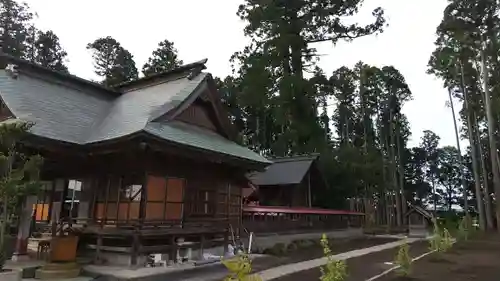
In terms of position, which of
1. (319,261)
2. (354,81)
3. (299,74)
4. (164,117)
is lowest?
(319,261)

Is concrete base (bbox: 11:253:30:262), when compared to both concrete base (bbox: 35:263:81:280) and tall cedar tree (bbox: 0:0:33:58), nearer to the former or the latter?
concrete base (bbox: 35:263:81:280)

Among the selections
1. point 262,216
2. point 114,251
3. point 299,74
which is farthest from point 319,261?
point 299,74

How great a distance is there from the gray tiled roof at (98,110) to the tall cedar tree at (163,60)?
2213 centimetres

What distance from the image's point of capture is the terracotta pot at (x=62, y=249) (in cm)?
887

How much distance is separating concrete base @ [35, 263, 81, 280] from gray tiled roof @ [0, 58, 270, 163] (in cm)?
316

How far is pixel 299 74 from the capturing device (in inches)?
995

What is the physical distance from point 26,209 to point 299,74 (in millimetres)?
19325

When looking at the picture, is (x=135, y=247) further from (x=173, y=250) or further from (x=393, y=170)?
(x=393, y=170)

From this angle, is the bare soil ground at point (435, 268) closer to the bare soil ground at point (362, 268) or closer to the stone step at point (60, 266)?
the bare soil ground at point (362, 268)

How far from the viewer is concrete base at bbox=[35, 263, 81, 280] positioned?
8.41m

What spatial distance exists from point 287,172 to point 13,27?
30.3 m

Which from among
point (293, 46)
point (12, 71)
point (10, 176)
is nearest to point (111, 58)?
point (293, 46)

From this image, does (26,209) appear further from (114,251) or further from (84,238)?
(114,251)

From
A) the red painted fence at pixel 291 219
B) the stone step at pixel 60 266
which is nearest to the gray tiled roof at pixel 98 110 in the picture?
the stone step at pixel 60 266
